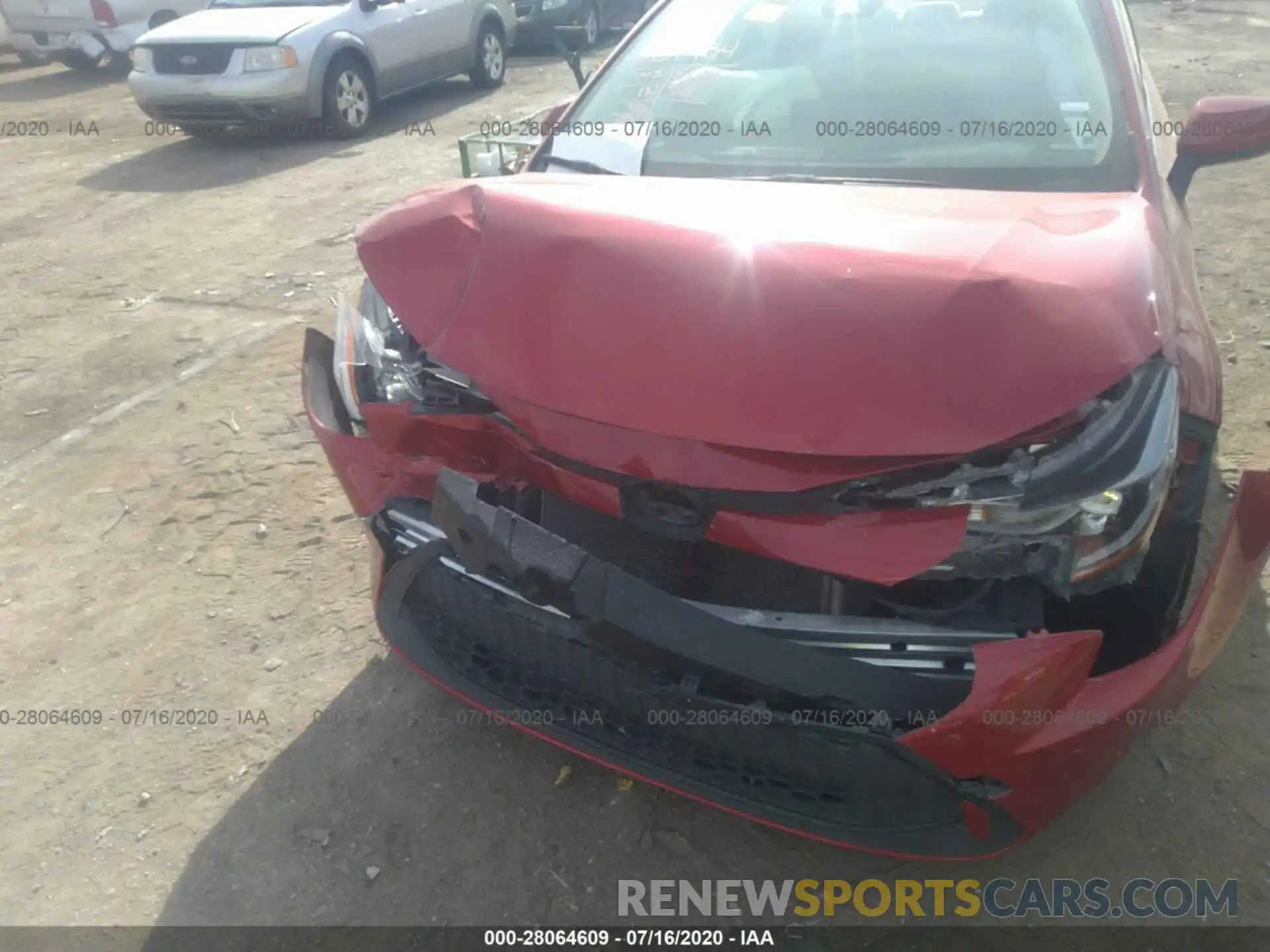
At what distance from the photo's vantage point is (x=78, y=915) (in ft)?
7.00

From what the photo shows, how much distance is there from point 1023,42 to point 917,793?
2143mm

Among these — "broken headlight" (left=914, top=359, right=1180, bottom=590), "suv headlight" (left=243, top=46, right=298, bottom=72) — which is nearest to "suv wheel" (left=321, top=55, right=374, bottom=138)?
"suv headlight" (left=243, top=46, right=298, bottom=72)

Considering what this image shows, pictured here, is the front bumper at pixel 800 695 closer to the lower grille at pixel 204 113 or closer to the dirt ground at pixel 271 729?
the dirt ground at pixel 271 729

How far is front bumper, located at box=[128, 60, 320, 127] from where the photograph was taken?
783cm

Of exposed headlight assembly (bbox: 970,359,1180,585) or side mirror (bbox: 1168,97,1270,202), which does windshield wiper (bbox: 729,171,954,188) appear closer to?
side mirror (bbox: 1168,97,1270,202)

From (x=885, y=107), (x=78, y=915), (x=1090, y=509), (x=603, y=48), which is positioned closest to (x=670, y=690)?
(x=1090, y=509)

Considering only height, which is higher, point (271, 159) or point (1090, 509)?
point (1090, 509)

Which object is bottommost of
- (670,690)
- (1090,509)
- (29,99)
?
(29,99)

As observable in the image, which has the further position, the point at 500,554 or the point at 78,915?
the point at 78,915

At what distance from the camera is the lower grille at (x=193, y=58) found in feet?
25.9

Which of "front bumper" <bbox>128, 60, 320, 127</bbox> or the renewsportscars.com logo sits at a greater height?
"front bumper" <bbox>128, 60, 320, 127</bbox>

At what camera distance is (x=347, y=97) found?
8.41m

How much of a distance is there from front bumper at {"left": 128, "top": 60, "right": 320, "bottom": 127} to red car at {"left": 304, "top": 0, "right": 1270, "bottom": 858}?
6.55 m

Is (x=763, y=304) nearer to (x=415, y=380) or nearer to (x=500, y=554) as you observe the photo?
(x=500, y=554)
